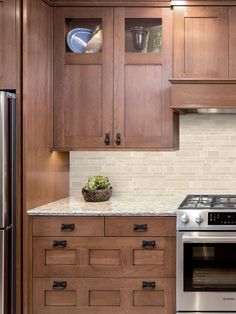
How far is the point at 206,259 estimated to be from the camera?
9.04ft

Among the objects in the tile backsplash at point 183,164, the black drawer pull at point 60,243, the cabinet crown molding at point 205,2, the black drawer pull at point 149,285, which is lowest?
the black drawer pull at point 149,285

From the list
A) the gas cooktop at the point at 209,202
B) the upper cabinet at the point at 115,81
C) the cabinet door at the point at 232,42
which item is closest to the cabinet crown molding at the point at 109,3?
the upper cabinet at the point at 115,81

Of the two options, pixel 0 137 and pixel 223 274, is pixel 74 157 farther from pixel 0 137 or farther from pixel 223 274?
pixel 223 274

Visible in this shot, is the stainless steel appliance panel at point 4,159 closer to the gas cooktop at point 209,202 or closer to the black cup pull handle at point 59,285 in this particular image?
the black cup pull handle at point 59,285

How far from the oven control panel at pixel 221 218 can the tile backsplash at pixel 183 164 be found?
0.75 m

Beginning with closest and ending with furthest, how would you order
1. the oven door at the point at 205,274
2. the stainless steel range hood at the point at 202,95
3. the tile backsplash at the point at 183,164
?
the oven door at the point at 205,274 → the stainless steel range hood at the point at 202,95 → the tile backsplash at the point at 183,164

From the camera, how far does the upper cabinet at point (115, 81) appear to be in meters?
3.16

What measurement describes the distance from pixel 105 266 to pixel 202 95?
1298mm

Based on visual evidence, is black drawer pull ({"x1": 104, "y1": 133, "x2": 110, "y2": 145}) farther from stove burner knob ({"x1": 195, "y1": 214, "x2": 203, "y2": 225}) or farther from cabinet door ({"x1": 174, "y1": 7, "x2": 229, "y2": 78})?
stove burner knob ({"x1": 195, "y1": 214, "x2": 203, "y2": 225})

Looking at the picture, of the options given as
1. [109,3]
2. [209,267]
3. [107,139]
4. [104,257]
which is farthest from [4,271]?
[109,3]

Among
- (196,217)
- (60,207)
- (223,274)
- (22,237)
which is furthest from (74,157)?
(223,274)

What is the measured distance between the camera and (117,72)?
3.16 meters

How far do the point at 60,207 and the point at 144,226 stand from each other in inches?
23.2

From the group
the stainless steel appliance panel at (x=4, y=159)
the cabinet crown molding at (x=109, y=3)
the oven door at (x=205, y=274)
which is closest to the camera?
the stainless steel appliance panel at (x=4, y=159)
